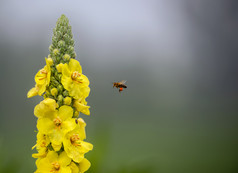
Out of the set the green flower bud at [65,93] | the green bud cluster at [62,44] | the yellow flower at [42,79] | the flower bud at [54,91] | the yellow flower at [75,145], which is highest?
the green bud cluster at [62,44]

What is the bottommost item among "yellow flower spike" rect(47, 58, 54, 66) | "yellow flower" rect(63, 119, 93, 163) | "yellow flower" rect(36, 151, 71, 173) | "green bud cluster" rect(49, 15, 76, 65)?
"yellow flower" rect(36, 151, 71, 173)

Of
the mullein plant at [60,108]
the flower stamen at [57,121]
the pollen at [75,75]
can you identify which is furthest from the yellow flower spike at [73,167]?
the pollen at [75,75]

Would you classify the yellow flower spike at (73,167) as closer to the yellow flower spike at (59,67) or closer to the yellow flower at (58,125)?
the yellow flower at (58,125)

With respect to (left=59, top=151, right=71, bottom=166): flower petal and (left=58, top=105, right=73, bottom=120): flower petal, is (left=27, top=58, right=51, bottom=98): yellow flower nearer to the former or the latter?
(left=58, top=105, right=73, bottom=120): flower petal

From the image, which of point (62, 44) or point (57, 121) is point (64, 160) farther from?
point (62, 44)

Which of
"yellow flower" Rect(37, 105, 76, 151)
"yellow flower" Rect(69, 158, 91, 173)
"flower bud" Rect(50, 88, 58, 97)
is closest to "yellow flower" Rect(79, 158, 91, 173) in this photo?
"yellow flower" Rect(69, 158, 91, 173)

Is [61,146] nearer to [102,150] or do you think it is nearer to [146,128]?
[102,150]

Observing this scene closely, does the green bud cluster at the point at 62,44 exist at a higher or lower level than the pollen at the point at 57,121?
higher
